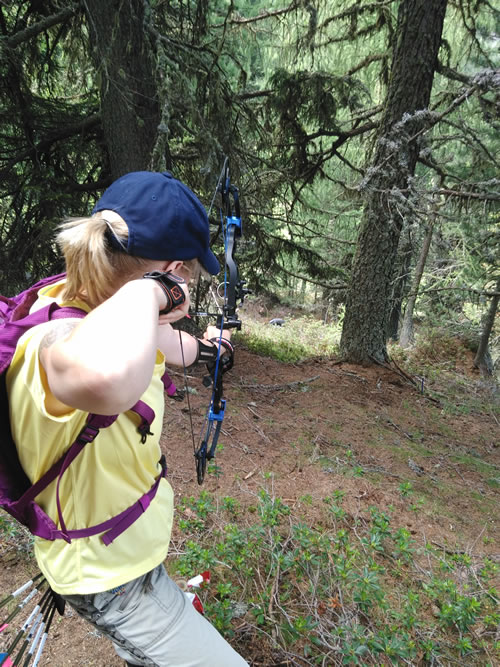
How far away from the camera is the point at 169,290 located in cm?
105

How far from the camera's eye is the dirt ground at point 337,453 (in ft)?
9.40

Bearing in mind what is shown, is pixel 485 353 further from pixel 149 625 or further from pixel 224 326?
pixel 149 625

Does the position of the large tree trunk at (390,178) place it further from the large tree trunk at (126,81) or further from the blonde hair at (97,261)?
the blonde hair at (97,261)

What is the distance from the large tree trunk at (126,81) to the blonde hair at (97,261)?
10.1 feet

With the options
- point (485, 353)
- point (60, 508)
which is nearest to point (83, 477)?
point (60, 508)

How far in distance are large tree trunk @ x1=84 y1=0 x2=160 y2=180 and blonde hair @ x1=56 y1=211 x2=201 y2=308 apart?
3088 millimetres

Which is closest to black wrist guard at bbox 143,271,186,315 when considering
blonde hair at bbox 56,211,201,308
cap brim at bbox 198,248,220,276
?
blonde hair at bbox 56,211,201,308

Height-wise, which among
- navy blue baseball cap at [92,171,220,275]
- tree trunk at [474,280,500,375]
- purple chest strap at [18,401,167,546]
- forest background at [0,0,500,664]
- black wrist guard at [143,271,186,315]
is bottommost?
tree trunk at [474,280,500,375]

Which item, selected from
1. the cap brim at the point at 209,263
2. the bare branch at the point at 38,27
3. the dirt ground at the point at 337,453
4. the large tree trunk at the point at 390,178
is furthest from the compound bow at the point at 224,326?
the bare branch at the point at 38,27

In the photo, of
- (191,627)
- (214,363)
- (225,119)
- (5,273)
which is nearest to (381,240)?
(225,119)

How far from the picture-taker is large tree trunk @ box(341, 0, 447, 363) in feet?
16.3

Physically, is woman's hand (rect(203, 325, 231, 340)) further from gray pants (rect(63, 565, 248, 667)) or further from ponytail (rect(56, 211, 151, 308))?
gray pants (rect(63, 565, 248, 667))

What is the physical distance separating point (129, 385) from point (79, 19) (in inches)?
209

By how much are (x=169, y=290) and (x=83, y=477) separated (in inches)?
22.7
